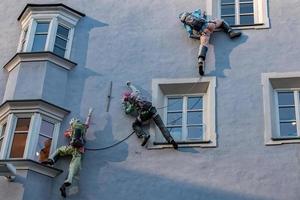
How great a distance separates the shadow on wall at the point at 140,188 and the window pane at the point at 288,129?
79.6 inches

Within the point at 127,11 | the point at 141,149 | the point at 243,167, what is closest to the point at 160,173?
the point at 141,149

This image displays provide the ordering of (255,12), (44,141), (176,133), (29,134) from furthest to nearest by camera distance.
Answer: (255,12), (176,133), (44,141), (29,134)

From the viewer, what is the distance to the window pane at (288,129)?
1477 centimetres

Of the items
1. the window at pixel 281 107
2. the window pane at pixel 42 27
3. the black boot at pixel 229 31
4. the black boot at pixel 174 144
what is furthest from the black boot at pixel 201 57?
the window pane at pixel 42 27

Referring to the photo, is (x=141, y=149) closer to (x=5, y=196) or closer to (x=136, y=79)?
(x=136, y=79)

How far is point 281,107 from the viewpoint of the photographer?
15.2 m

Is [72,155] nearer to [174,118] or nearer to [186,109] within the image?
[174,118]

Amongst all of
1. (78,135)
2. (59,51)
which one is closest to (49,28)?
(59,51)

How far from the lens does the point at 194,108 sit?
15.6 meters

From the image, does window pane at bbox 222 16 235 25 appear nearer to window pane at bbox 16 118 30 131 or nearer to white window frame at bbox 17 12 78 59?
white window frame at bbox 17 12 78 59

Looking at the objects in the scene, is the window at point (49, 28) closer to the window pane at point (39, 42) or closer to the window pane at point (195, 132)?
the window pane at point (39, 42)

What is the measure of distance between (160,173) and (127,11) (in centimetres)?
518

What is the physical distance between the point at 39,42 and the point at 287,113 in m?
6.69

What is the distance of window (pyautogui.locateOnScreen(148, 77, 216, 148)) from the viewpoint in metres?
14.9
